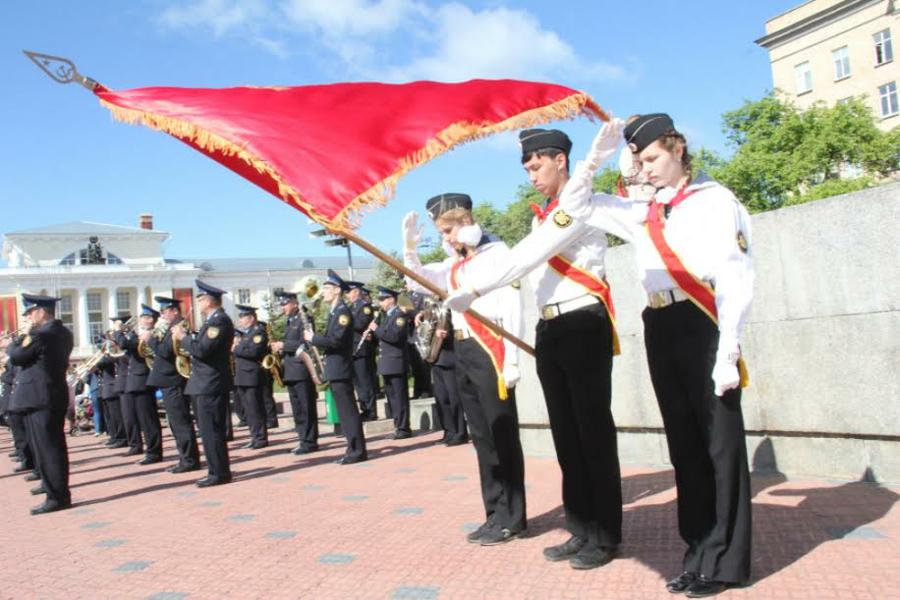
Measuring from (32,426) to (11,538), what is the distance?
1585 mm

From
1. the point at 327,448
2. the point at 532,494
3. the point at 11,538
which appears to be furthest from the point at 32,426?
the point at 532,494

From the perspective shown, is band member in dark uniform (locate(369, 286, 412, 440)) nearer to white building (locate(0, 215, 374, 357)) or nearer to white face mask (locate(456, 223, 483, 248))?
white face mask (locate(456, 223, 483, 248))

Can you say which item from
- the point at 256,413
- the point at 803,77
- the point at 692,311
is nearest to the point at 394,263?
the point at 692,311

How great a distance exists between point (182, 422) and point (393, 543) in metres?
5.45

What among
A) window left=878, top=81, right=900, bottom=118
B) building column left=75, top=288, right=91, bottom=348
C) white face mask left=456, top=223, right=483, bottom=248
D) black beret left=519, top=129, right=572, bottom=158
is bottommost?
white face mask left=456, top=223, right=483, bottom=248

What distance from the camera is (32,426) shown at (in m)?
8.19

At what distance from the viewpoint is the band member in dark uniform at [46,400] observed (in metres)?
8.05

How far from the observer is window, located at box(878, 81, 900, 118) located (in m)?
48.1

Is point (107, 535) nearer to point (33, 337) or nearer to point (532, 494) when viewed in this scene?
point (33, 337)

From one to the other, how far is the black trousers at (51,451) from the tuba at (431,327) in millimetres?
4198

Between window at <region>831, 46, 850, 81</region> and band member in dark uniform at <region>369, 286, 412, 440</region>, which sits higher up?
window at <region>831, 46, 850, 81</region>

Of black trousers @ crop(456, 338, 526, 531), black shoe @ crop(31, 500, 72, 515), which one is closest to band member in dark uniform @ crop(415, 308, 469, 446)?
black shoe @ crop(31, 500, 72, 515)

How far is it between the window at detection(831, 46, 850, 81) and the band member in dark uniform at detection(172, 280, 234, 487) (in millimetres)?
50647

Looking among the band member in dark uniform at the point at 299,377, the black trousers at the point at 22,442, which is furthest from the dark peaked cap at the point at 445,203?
the black trousers at the point at 22,442
